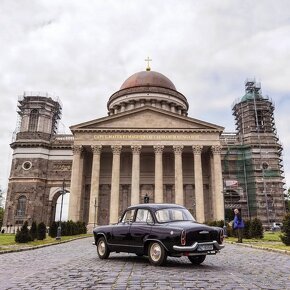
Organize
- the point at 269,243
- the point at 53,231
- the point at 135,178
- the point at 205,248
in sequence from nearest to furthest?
the point at 205,248
the point at 269,243
the point at 53,231
the point at 135,178

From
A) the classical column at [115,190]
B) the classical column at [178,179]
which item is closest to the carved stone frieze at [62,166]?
the classical column at [115,190]

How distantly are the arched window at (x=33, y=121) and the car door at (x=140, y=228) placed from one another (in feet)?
139

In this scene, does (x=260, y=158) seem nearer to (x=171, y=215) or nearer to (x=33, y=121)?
(x=33, y=121)

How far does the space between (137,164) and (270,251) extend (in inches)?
942

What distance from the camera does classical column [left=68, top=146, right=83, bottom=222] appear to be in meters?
35.2

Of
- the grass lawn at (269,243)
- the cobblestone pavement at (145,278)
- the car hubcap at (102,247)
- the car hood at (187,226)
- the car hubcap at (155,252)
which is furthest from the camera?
the grass lawn at (269,243)

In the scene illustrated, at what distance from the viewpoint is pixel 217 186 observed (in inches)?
1416

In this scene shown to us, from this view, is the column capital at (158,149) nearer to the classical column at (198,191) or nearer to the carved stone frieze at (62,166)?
the classical column at (198,191)

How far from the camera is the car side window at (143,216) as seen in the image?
922 centimetres

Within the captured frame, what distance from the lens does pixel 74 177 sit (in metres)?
36.2

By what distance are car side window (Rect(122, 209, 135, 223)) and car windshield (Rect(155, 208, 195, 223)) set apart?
101cm

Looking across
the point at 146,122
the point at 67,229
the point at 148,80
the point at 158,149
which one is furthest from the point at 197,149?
the point at 148,80

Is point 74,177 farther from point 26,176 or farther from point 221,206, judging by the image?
point 221,206

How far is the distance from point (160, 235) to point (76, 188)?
28838 millimetres
